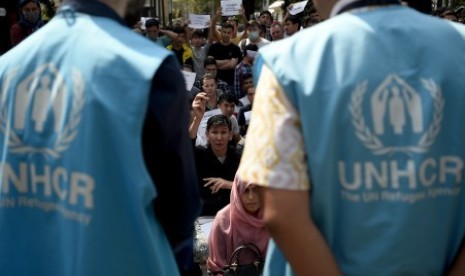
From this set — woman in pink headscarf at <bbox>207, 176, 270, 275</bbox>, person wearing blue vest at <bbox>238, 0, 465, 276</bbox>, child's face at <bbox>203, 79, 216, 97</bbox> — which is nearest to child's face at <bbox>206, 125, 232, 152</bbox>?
woman in pink headscarf at <bbox>207, 176, 270, 275</bbox>

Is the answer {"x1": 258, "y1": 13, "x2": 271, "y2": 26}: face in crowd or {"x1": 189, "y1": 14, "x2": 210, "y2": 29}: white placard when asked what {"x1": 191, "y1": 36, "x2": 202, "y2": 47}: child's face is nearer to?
{"x1": 189, "y1": 14, "x2": 210, "y2": 29}: white placard

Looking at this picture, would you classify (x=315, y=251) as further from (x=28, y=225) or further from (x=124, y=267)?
(x=28, y=225)

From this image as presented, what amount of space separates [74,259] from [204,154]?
3.37 meters

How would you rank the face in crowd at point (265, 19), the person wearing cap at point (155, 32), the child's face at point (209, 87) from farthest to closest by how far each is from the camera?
the face in crowd at point (265, 19)
the person wearing cap at point (155, 32)
the child's face at point (209, 87)

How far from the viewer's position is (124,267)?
4.89 ft

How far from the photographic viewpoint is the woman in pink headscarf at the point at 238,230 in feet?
12.1

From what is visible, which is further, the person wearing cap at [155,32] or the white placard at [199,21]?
the white placard at [199,21]

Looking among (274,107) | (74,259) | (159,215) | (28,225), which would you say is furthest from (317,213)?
(28,225)

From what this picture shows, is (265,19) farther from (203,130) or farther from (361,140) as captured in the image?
(361,140)

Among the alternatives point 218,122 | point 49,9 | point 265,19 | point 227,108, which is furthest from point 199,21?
point 218,122

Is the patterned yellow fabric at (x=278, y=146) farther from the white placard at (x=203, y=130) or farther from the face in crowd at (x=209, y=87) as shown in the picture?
Answer: the face in crowd at (x=209, y=87)

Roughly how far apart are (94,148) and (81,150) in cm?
3

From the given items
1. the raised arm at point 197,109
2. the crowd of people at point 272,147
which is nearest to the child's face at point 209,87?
the raised arm at point 197,109

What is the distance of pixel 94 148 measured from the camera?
4.64ft
